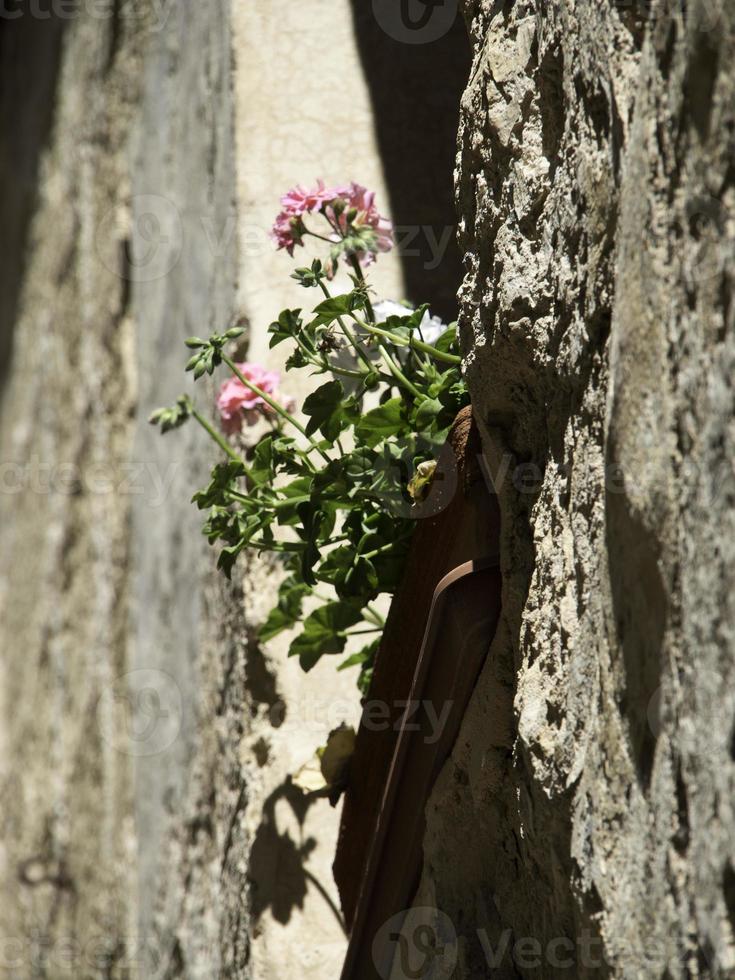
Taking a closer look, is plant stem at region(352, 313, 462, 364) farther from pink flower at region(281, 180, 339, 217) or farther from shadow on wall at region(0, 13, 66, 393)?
shadow on wall at region(0, 13, 66, 393)

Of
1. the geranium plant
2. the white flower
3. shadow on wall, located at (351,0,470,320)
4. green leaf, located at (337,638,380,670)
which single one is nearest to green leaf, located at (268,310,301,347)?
the geranium plant

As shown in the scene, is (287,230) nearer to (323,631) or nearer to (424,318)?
(424,318)

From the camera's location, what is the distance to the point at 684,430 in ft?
1.99

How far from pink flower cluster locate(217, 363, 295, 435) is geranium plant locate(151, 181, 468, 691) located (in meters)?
0.02

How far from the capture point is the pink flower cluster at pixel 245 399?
1.19 metres

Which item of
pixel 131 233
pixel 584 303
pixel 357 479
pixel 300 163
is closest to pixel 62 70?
pixel 131 233

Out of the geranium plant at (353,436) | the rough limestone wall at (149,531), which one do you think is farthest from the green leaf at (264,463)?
the rough limestone wall at (149,531)

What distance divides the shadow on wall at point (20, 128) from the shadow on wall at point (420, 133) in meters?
1.92

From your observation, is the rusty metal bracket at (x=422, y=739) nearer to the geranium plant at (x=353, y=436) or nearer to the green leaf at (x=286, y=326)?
the geranium plant at (x=353, y=436)

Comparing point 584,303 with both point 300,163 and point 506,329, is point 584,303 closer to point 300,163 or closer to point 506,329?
point 506,329

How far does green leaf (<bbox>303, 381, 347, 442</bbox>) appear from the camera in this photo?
999 millimetres

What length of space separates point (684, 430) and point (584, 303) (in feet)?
0.62

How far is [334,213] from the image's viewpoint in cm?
112

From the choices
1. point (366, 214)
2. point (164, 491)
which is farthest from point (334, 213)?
point (164, 491)
